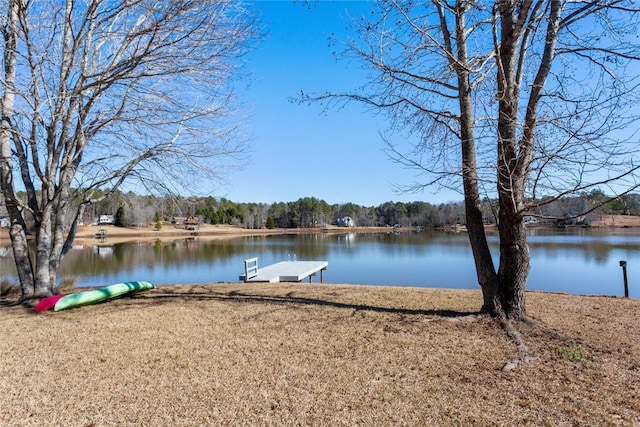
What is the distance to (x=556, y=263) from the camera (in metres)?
19.8

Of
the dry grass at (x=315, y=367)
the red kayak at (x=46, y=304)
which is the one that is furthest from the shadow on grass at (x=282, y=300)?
the red kayak at (x=46, y=304)

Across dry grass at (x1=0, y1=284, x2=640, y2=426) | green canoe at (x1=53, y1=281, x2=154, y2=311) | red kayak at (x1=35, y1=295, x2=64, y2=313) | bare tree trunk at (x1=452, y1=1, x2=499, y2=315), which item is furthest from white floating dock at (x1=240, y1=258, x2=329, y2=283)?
bare tree trunk at (x1=452, y1=1, x2=499, y2=315)

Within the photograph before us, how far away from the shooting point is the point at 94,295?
6.34 meters

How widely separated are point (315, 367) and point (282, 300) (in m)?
Answer: 2.81

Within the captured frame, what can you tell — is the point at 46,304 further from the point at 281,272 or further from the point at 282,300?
the point at 281,272

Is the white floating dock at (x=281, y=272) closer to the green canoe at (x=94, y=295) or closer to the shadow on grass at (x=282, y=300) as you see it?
the shadow on grass at (x=282, y=300)

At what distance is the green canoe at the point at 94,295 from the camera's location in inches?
232

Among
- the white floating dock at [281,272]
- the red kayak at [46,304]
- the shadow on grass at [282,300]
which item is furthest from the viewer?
the white floating dock at [281,272]

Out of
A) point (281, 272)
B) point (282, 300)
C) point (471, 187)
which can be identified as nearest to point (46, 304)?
point (282, 300)

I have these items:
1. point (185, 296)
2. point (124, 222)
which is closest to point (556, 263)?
point (185, 296)

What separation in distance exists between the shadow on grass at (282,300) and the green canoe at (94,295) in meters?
0.22

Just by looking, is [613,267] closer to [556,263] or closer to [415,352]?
[556,263]

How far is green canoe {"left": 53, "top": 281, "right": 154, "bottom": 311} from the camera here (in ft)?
19.3

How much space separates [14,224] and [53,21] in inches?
134
